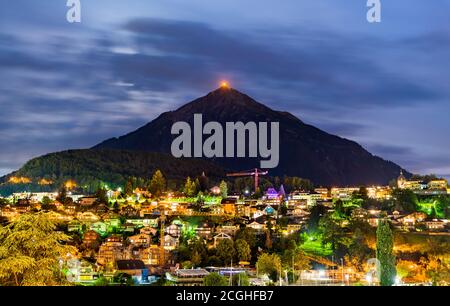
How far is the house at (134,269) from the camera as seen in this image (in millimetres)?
15109

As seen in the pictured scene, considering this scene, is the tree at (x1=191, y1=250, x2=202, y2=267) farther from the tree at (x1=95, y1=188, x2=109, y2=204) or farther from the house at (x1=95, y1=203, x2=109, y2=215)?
the tree at (x1=95, y1=188, x2=109, y2=204)

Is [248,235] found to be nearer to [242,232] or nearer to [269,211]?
[242,232]

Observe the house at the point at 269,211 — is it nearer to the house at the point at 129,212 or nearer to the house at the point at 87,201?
the house at the point at 129,212

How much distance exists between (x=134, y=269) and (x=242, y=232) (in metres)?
4.61

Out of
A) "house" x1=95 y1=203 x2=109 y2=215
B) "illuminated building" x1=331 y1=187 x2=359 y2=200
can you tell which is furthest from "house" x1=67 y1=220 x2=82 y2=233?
"illuminated building" x1=331 y1=187 x2=359 y2=200

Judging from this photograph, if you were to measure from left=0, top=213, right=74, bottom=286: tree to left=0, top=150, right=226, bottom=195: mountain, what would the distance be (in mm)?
26591

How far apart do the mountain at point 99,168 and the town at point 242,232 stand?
835 millimetres

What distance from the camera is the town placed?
46.4ft

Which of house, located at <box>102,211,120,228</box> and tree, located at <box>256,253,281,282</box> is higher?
house, located at <box>102,211,120,228</box>

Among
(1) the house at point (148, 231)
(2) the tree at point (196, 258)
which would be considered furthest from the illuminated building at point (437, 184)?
(2) the tree at point (196, 258)

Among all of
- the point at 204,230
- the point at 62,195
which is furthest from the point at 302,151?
the point at 204,230

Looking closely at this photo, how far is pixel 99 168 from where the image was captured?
3488 centimetres
